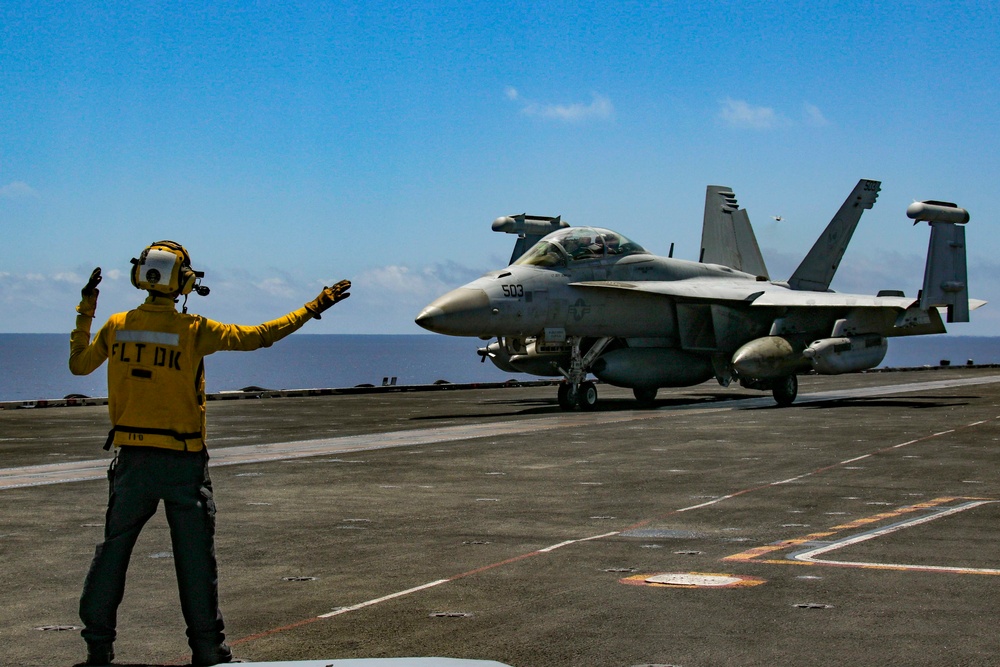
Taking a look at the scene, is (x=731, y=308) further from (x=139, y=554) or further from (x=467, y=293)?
(x=139, y=554)

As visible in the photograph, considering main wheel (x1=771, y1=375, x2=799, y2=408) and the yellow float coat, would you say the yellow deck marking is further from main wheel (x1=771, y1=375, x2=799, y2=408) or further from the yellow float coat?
main wheel (x1=771, y1=375, x2=799, y2=408)

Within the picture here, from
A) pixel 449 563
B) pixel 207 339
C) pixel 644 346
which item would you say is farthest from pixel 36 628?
pixel 644 346

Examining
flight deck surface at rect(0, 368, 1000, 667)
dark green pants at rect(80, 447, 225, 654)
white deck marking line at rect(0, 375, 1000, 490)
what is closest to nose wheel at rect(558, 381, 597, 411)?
white deck marking line at rect(0, 375, 1000, 490)

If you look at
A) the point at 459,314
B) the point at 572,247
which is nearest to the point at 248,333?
the point at 459,314

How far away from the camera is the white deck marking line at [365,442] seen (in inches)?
607

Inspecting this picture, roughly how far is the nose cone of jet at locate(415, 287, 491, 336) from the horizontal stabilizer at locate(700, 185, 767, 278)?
1593cm

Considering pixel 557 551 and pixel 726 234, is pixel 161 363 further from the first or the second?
pixel 726 234

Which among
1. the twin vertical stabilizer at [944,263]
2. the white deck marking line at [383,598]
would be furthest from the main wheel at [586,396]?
the white deck marking line at [383,598]

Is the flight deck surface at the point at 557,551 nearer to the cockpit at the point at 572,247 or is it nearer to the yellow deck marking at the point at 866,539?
the yellow deck marking at the point at 866,539

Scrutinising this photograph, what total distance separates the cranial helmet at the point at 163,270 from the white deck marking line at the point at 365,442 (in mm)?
8832

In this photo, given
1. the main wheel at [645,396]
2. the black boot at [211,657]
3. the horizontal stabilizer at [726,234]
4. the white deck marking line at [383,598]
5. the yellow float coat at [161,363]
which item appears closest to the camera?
the black boot at [211,657]

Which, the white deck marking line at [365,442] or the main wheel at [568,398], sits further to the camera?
the main wheel at [568,398]

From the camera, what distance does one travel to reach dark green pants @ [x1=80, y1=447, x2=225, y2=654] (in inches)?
233

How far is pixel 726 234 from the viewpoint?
40.8m
